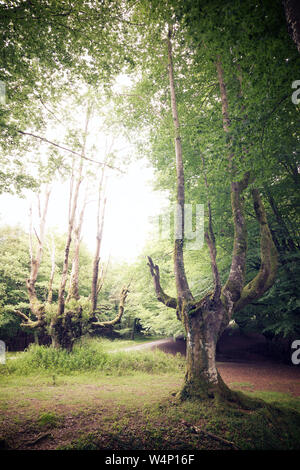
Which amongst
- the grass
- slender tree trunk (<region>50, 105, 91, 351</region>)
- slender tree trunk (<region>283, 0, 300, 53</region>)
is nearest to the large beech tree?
the grass

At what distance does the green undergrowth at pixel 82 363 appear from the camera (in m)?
8.19

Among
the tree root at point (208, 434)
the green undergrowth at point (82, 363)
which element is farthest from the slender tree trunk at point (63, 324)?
the tree root at point (208, 434)

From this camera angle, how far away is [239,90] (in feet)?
20.6

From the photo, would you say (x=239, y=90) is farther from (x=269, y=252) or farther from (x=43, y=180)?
(x=43, y=180)

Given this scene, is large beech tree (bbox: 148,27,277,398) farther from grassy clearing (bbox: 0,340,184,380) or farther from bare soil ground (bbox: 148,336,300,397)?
grassy clearing (bbox: 0,340,184,380)

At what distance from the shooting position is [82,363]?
871 cm

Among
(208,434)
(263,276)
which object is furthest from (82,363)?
(263,276)

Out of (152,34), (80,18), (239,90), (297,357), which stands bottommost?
(297,357)

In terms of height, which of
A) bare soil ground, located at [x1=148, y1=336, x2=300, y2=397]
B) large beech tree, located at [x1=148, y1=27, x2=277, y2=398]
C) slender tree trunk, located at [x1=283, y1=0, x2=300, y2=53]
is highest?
slender tree trunk, located at [x1=283, y1=0, x2=300, y2=53]

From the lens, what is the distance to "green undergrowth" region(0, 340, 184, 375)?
8188 millimetres

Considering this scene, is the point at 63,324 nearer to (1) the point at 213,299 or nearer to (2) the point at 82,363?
(2) the point at 82,363

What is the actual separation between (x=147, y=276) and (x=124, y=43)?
9799 millimetres

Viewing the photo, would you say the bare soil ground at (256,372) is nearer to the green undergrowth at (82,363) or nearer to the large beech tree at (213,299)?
the green undergrowth at (82,363)
